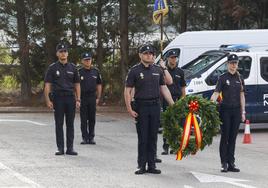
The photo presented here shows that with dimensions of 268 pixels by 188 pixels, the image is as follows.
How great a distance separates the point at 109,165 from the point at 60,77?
2046 mm

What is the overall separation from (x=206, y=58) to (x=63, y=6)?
28.5ft

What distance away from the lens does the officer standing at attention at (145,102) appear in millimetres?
10281

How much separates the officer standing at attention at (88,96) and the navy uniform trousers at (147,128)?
381 cm

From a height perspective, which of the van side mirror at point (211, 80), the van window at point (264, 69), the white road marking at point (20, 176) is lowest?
the white road marking at point (20, 176)

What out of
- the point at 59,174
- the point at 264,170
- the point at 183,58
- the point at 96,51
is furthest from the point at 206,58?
the point at 96,51

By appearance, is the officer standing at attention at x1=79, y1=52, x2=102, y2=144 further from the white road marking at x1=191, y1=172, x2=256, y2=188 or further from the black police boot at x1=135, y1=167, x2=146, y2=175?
the white road marking at x1=191, y1=172, x2=256, y2=188

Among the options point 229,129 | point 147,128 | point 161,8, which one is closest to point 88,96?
point 161,8

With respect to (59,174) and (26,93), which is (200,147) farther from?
(26,93)

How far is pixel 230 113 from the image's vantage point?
35.2 ft

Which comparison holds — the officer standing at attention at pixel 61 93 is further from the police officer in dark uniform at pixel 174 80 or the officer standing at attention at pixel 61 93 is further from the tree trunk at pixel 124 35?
the tree trunk at pixel 124 35

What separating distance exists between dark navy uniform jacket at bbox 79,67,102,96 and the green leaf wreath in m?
3.86

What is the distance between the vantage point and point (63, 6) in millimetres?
24172

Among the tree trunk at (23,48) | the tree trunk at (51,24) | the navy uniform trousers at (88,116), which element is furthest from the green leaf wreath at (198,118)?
the tree trunk at (23,48)

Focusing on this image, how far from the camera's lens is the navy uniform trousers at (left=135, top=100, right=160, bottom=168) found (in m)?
10.3
